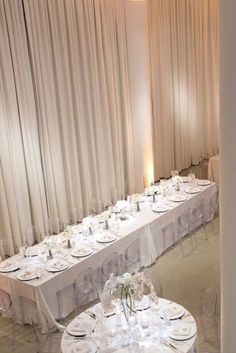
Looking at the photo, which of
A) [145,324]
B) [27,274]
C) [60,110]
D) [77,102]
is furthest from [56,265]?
[77,102]

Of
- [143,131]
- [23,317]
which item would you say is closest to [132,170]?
[143,131]

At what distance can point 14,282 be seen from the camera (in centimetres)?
641

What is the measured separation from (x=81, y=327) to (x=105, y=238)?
2497mm

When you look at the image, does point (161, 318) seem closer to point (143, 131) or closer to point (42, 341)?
point (42, 341)

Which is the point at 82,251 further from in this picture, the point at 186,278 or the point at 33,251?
the point at 186,278

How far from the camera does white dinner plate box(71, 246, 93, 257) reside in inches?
272

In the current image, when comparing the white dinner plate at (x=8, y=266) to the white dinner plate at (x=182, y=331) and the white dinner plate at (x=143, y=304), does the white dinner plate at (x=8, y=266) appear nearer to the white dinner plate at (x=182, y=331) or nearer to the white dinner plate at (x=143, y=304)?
the white dinner plate at (x=143, y=304)

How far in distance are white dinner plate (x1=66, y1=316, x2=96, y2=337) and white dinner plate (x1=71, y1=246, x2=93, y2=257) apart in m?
1.82

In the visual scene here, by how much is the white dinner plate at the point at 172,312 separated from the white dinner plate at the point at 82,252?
6.59ft

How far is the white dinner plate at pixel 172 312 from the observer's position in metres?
5.06

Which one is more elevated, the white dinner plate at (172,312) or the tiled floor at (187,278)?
the white dinner plate at (172,312)

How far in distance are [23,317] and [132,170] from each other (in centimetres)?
569

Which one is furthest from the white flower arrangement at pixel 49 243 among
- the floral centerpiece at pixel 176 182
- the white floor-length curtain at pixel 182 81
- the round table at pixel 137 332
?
the white floor-length curtain at pixel 182 81

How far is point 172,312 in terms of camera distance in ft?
16.8
